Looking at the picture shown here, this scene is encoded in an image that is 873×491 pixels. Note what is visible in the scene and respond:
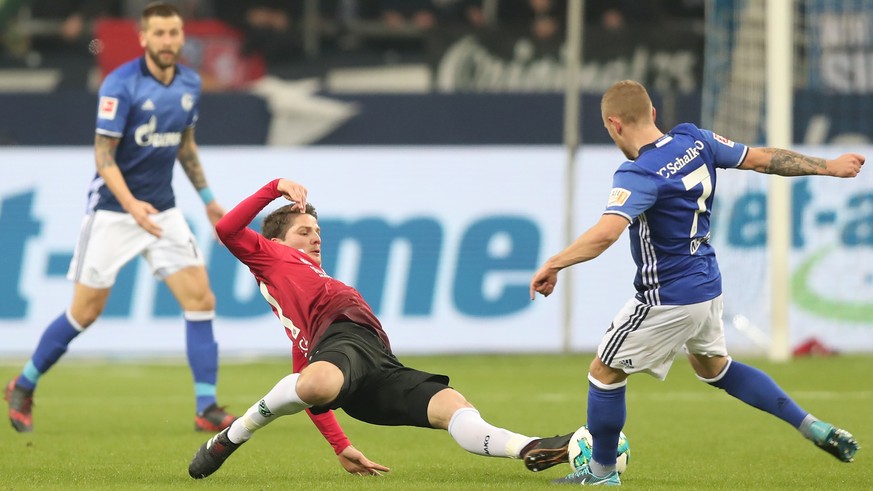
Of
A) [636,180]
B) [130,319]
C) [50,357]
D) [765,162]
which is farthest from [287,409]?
[130,319]

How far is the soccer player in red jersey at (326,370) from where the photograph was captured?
5.61 metres

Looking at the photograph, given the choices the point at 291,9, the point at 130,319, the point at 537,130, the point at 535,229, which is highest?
the point at 291,9

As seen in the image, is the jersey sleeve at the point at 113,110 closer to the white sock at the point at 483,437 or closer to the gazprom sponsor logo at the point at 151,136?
the gazprom sponsor logo at the point at 151,136

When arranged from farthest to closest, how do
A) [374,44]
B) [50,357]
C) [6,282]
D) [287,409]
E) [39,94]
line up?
[374,44]
[39,94]
[6,282]
[50,357]
[287,409]

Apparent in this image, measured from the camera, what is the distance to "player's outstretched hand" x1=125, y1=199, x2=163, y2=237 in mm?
7848

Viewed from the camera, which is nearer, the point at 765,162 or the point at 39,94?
the point at 765,162

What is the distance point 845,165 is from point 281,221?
96.7 inches

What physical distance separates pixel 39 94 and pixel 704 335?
30.6ft

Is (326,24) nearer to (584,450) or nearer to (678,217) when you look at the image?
(678,217)

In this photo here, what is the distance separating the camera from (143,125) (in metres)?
8.30

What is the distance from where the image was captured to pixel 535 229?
13.4m

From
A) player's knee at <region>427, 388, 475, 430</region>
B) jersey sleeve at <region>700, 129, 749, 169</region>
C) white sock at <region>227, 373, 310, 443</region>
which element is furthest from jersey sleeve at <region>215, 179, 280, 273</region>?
jersey sleeve at <region>700, 129, 749, 169</region>

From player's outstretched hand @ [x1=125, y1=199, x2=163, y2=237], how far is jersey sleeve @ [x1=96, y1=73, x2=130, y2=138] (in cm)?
49

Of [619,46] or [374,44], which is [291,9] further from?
[619,46]
